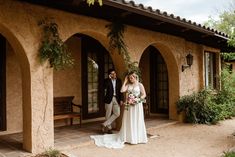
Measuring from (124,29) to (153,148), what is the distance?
3.14 metres

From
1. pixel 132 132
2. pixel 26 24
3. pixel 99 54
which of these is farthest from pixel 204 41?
pixel 26 24

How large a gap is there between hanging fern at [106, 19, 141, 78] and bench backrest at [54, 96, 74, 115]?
7.70 feet

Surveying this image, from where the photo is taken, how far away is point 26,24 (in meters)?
5.96

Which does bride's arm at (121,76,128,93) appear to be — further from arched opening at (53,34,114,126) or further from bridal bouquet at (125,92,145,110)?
arched opening at (53,34,114,126)

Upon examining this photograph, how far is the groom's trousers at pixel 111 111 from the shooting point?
7.96 m

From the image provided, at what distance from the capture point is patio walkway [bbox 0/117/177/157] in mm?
6250

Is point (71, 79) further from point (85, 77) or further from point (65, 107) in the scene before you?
point (65, 107)

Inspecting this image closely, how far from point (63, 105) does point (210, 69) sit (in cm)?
718

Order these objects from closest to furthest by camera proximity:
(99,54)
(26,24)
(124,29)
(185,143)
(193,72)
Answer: (26,24) → (185,143) → (124,29) → (99,54) → (193,72)

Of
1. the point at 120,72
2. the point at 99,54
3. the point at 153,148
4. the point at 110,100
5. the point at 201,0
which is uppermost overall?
the point at 201,0

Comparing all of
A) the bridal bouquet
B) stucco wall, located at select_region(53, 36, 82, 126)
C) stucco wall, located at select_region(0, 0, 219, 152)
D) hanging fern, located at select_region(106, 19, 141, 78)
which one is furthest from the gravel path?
stucco wall, located at select_region(53, 36, 82, 126)

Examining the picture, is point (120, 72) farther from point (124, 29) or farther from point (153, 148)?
point (153, 148)

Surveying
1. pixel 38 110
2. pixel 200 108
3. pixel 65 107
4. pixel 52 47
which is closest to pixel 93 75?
pixel 65 107

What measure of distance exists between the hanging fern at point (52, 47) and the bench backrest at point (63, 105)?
9.18 feet
